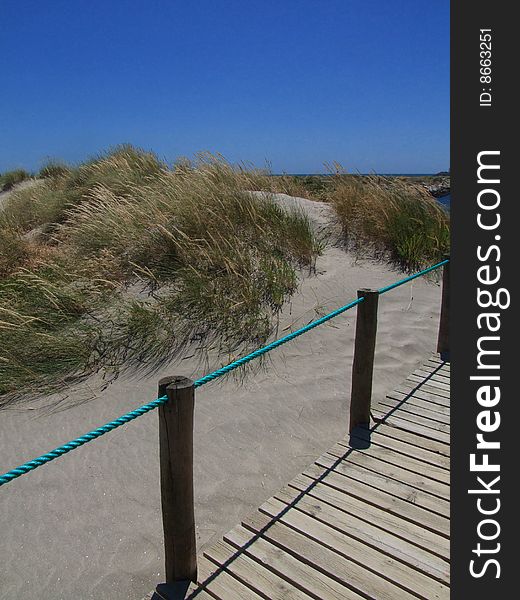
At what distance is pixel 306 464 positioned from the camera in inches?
138

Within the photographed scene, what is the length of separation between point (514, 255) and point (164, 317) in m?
3.69

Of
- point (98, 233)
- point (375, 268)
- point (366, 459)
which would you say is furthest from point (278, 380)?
point (98, 233)

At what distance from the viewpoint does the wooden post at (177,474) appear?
2109mm

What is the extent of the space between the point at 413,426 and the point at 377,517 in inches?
42.6

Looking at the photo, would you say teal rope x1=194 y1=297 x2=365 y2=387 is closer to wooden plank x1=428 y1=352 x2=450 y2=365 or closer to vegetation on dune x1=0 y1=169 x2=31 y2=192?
wooden plank x1=428 y1=352 x2=450 y2=365

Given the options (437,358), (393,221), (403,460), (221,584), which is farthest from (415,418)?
(393,221)

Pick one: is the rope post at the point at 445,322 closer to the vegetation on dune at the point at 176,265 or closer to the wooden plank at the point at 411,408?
the wooden plank at the point at 411,408

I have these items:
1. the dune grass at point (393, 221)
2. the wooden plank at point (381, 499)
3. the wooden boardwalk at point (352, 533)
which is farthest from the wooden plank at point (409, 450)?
the dune grass at point (393, 221)

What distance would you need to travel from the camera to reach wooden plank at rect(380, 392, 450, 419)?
3.76 meters

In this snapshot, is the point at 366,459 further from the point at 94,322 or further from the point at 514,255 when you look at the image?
the point at 94,322

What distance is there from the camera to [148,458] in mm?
3707

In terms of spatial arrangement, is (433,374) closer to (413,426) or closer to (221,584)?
(413,426)

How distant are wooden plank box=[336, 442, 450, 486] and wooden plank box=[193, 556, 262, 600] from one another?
1.20 metres

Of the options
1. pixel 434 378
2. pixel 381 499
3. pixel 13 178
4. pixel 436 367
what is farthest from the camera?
pixel 13 178
